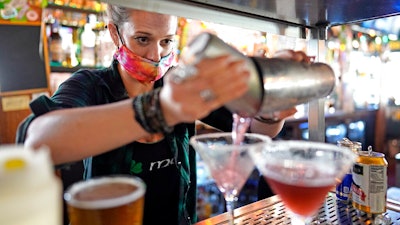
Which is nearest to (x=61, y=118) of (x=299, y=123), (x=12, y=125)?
(x=12, y=125)

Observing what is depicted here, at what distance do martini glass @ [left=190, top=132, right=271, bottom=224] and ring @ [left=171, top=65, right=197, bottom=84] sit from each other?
0.20 m

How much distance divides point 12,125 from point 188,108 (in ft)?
8.00

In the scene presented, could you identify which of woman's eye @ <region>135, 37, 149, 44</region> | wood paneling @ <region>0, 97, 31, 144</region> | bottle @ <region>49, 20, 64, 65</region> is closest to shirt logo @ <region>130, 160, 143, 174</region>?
woman's eye @ <region>135, 37, 149, 44</region>

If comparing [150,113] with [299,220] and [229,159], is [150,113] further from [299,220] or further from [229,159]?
[299,220]

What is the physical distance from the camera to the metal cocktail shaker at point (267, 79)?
0.53m

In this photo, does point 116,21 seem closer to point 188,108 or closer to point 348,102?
point 188,108

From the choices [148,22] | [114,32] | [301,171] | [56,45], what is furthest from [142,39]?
[56,45]

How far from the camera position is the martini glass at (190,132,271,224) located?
2.11 ft

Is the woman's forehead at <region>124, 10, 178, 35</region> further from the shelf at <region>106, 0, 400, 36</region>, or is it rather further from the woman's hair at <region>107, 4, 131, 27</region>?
the shelf at <region>106, 0, 400, 36</region>

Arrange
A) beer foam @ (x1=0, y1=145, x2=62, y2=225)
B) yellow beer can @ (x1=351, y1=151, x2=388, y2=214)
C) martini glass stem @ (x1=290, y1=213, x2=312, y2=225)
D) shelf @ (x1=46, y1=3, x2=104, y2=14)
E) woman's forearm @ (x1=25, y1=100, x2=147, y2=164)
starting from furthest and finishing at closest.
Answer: shelf @ (x1=46, y1=3, x2=104, y2=14)
yellow beer can @ (x1=351, y1=151, x2=388, y2=214)
martini glass stem @ (x1=290, y1=213, x2=312, y2=225)
woman's forearm @ (x1=25, y1=100, x2=147, y2=164)
beer foam @ (x1=0, y1=145, x2=62, y2=225)

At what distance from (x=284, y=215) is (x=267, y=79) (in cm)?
51

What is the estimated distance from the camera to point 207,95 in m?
0.51

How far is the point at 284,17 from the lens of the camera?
42.4 inches

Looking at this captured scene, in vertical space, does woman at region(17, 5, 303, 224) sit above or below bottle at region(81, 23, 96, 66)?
below
